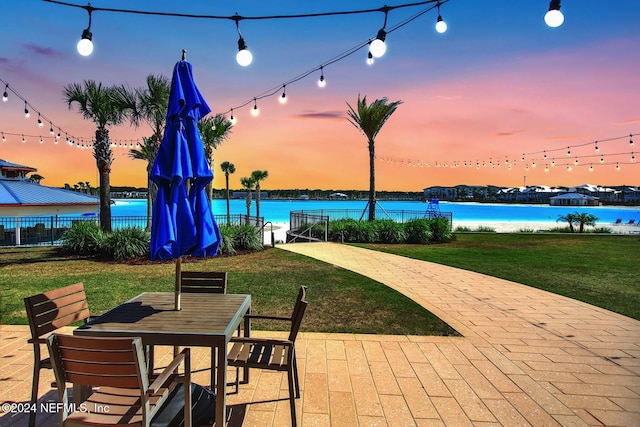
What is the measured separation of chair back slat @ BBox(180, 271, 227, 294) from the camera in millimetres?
4129

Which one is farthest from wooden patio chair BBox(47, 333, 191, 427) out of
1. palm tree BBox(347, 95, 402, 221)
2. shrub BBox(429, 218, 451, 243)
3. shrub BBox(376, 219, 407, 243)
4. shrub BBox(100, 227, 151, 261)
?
palm tree BBox(347, 95, 402, 221)

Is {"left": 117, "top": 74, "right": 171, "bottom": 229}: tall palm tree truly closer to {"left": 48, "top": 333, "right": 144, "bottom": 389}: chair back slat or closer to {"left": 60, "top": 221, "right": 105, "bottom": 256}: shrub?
{"left": 60, "top": 221, "right": 105, "bottom": 256}: shrub

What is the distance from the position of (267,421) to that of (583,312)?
587cm

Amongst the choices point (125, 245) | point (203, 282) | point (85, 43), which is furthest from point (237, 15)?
point (125, 245)

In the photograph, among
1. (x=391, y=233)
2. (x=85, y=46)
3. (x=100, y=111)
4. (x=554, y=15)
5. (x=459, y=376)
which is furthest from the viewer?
(x=391, y=233)

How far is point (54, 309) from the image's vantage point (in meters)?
3.24

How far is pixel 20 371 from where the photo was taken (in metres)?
3.80

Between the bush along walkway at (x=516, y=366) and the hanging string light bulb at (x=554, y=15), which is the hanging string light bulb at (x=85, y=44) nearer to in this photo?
the bush along walkway at (x=516, y=366)

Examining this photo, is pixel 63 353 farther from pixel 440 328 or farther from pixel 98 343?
pixel 440 328

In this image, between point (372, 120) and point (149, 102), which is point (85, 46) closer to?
point (149, 102)

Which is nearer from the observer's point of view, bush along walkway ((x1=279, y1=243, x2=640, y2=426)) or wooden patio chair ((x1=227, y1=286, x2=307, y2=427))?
wooden patio chair ((x1=227, y1=286, x2=307, y2=427))

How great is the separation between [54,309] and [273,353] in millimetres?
1954

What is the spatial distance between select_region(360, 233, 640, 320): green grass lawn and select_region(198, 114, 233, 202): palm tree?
12598 mm

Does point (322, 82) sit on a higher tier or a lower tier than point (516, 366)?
higher
